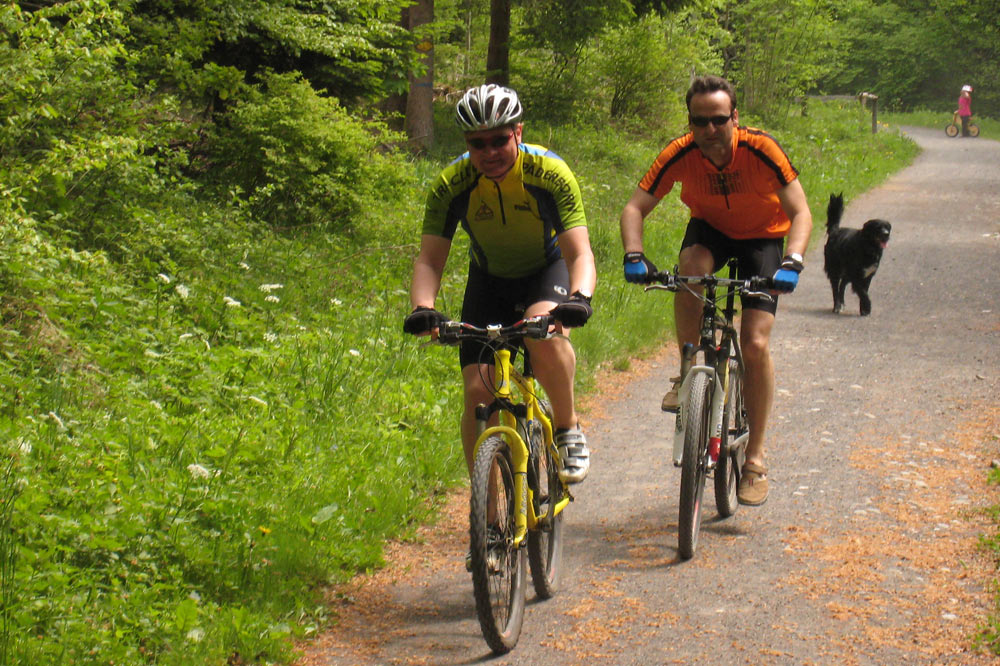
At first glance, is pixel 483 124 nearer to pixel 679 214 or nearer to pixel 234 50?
pixel 234 50

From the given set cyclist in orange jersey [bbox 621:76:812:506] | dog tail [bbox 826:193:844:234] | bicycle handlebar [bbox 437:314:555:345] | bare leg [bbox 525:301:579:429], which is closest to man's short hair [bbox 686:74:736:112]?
cyclist in orange jersey [bbox 621:76:812:506]

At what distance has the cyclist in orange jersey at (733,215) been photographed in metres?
5.37

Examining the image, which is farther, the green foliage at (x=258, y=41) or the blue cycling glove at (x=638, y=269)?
the green foliage at (x=258, y=41)

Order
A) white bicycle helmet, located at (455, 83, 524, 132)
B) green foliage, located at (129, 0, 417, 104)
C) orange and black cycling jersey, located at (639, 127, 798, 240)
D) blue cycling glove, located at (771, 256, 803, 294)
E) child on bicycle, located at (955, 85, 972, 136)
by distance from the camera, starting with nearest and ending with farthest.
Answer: white bicycle helmet, located at (455, 83, 524, 132) < blue cycling glove, located at (771, 256, 803, 294) < orange and black cycling jersey, located at (639, 127, 798, 240) < green foliage, located at (129, 0, 417, 104) < child on bicycle, located at (955, 85, 972, 136)

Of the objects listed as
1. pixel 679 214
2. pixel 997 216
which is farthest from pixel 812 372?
pixel 997 216

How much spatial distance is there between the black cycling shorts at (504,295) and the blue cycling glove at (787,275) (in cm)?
106

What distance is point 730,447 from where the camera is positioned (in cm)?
564

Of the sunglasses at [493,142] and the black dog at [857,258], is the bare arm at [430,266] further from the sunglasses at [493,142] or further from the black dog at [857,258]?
the black dog at [857,258]

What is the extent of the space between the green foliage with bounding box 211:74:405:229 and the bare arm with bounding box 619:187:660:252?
513 cm

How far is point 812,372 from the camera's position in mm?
9211

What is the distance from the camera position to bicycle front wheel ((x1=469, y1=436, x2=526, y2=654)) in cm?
391

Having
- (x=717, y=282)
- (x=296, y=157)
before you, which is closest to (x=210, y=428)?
(x=717, y=282)

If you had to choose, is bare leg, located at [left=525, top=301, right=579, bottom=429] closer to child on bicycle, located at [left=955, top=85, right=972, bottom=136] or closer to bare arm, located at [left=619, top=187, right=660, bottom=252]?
bare arm, located at [left=619, top=187, right=660, bottom=252]

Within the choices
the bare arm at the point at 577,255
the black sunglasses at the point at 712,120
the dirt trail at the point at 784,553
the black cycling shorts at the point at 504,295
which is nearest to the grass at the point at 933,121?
the dirt trail at the point at 784,553
